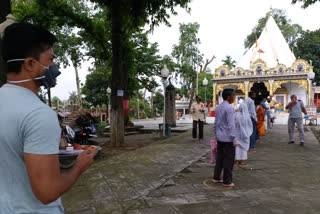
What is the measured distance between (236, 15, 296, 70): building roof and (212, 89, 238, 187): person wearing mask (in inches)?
1074

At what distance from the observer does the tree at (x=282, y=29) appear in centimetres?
3819

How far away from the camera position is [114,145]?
24.9 ft

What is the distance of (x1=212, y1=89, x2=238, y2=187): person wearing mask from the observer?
3.93m

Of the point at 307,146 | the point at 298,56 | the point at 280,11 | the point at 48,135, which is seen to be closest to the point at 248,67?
the point at 298,56

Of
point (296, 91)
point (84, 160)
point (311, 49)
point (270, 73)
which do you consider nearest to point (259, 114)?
point (84, 160)

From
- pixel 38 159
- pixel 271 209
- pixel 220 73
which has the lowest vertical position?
pixel 271 209

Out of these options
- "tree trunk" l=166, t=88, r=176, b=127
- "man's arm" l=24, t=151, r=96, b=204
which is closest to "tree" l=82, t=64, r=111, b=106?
"tree trunk" l=166, t=88, r=176, b=127

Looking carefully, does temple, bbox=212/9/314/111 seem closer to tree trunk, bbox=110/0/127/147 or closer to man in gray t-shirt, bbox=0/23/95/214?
tree trunk, bbox=110/0/127/147

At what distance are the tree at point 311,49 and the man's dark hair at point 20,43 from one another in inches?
1648

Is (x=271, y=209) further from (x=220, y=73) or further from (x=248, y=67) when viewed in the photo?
(x=248, y=67)

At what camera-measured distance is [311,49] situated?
35.8m

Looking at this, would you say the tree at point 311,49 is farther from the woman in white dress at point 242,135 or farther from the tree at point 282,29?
the woman in white dress at point 242,135

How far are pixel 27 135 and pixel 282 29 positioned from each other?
45556 millimetres

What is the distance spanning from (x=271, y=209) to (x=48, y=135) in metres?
3.14
